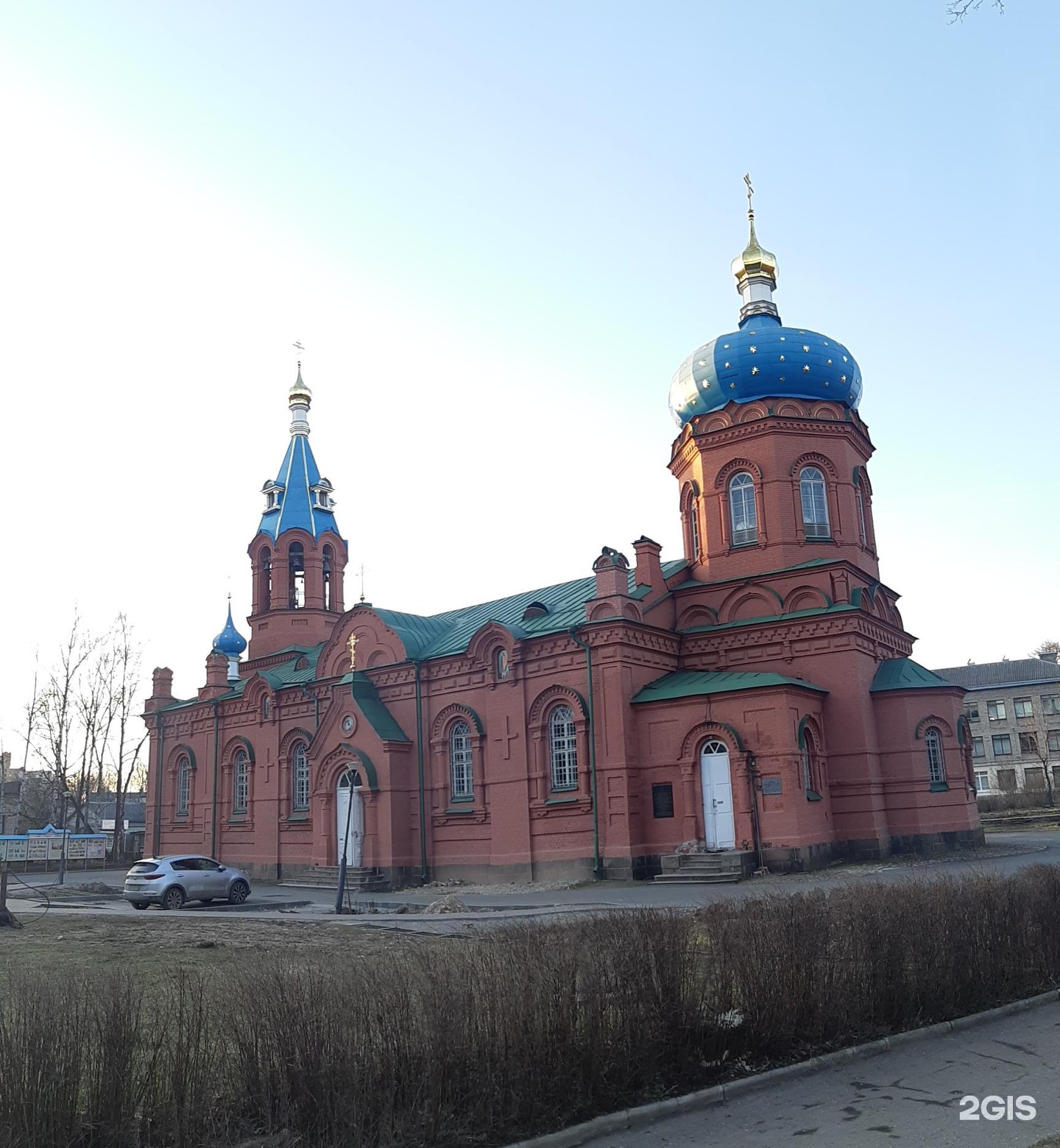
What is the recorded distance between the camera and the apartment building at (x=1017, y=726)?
211 ft

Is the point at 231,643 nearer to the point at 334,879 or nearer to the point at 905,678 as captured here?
the point at 334,879

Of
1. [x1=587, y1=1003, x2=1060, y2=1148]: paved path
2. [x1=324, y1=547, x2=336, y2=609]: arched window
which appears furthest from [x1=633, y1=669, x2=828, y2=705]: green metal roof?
[x1=324, y1=547, x2=336, y2=609]: arched window

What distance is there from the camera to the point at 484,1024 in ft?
19.9

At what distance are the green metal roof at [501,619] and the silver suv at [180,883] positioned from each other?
24.6ft

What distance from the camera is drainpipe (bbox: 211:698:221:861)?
34.5 metres

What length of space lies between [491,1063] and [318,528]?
105 feet

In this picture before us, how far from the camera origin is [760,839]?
72.2 ft

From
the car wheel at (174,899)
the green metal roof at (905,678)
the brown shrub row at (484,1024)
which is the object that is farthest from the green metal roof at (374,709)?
the brown shrub row at (484,1024)

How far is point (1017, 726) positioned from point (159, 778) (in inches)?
2061

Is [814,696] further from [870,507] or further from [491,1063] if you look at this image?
[491,1063]

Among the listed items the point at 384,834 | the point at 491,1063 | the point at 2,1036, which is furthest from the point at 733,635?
the point at 2,1036

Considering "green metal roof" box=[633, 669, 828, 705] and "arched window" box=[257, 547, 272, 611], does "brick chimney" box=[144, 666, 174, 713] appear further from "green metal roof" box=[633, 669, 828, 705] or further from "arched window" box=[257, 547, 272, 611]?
"green metal roof" box=[633, 669, 828, 705]

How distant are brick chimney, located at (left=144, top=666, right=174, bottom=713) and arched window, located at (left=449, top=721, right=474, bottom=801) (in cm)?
1674

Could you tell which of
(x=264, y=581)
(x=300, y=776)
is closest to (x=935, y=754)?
(x=300, y=776)
